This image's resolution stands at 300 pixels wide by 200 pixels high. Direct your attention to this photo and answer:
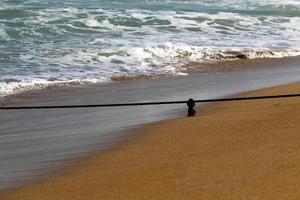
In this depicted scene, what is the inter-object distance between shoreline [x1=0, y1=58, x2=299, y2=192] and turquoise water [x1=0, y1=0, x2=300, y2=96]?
82cm

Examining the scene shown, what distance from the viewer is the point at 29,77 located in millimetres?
9688

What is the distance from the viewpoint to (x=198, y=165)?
4.19m

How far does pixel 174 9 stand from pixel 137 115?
15.2 metres

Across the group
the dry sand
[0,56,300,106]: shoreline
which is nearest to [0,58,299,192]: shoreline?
[0,56,300,106]: shoreline

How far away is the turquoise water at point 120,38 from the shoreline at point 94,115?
0.82 meters

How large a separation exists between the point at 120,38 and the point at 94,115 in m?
8.09

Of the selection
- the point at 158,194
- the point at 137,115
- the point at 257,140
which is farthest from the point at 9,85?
the point at 158,194

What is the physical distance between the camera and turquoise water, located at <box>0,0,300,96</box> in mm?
10695

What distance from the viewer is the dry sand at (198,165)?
11.9 feet

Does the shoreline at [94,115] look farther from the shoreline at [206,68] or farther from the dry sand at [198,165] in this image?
the dry sand at [198,165]

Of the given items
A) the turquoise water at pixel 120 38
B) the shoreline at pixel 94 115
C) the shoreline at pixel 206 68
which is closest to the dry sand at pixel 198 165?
the shoreline at pixel 94 115

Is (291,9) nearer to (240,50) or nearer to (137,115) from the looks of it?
(240,50)

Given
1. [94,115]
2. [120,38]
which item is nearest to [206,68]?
[120,38]

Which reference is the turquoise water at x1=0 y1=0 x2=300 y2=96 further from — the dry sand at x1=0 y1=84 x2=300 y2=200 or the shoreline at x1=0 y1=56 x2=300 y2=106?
the dry sand at x1=0 y1=84 x2=300 y2=200
